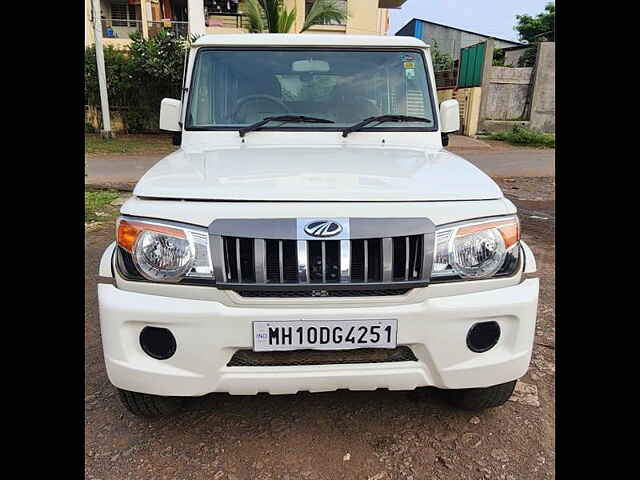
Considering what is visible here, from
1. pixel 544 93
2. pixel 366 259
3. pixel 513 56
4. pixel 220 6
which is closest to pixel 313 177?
pixel 366 259

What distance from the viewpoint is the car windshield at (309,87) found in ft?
9.93

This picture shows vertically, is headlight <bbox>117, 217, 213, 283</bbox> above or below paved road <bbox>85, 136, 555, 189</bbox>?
above

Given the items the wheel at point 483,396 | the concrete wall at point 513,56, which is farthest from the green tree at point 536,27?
the wheel at point 483,396

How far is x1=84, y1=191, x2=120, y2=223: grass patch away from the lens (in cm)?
635

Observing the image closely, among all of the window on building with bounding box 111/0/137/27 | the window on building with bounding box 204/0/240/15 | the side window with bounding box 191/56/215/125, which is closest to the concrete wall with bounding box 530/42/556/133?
the window on building with bounding box 204/0/240/15

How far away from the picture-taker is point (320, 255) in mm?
1811

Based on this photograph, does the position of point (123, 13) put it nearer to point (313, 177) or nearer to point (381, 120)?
point (381, 120)

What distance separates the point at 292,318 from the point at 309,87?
1794 millimetres

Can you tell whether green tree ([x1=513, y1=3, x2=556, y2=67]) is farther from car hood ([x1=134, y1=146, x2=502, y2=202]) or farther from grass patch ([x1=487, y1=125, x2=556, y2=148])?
car hood ([x1=134, y1=146, x2=502, y2=202])

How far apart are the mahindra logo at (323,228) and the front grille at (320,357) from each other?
47 centimetres

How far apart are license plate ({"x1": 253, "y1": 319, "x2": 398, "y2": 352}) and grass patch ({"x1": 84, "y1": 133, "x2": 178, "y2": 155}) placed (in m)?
12.0

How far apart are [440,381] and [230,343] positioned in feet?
2.79

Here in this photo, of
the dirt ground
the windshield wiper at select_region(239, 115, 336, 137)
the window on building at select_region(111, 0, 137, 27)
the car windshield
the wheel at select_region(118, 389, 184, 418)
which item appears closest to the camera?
the dirt ground
